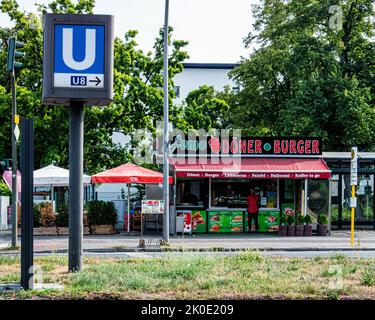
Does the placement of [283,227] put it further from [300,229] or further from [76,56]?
[76,56]

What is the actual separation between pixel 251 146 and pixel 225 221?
340 cm

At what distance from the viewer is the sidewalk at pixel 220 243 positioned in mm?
23078

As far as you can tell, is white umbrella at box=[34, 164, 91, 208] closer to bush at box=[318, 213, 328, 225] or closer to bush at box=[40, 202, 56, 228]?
bush at box=[40, 202, 56, 228]

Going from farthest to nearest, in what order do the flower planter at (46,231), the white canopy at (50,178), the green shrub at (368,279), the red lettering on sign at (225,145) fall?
the red lettering on sign at (225,145)
the white canopy at (50,178)
the flower planter at (46,231)
the green shrub at (368,279)

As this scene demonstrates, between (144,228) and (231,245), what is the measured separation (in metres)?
7.46

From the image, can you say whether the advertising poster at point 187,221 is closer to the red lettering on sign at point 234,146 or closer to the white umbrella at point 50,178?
the red lettering on sign at point 234,146

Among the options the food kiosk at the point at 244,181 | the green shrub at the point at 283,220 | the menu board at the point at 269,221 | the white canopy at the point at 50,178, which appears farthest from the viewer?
the menu board at the point at 269,221

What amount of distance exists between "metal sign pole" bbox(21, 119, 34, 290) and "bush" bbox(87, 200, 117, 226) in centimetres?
1833

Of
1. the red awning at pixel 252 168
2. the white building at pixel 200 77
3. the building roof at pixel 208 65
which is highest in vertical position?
the building roof at pixel 208 65

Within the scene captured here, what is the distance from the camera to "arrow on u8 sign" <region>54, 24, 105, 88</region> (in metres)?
13.6

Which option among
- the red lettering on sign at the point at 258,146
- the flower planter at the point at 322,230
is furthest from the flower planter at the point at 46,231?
the flower planter at the point at 322,230

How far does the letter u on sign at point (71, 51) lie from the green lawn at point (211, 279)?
3.90 meters

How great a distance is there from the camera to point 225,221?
30438mm

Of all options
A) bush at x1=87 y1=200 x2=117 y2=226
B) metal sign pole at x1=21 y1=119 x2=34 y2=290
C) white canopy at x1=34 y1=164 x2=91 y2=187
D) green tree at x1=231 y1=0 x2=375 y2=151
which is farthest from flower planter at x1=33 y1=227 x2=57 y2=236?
metal sign pole at x1=21 y1=119 x2=34 y2=290
